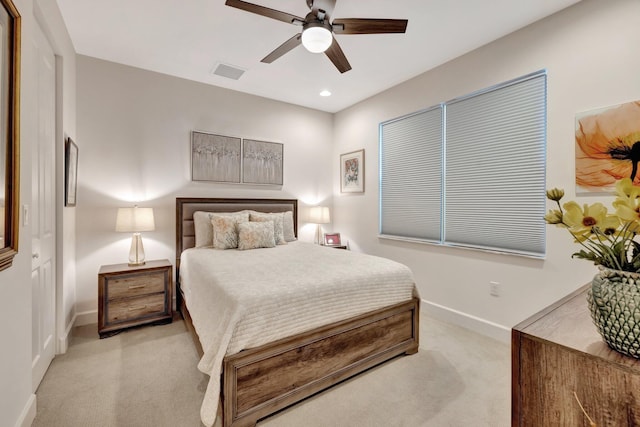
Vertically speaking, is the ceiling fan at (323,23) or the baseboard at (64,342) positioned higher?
the ceiling fan at (323,23)

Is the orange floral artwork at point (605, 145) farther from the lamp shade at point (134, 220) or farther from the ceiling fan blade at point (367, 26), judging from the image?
the lamp shade at point (134, 220)

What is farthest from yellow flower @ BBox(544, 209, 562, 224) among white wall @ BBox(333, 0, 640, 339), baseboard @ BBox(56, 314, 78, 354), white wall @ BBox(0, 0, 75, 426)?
baseboard @ BBox(56, 314, 78, 354)

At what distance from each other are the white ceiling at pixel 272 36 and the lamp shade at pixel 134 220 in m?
1.66

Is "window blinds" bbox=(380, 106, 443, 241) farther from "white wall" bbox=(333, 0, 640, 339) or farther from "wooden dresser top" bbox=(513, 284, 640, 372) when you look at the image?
"wooden dresser top" bbox=(513, 284, 640, 372)

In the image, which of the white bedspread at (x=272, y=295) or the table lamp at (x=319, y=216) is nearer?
the white bedspread at (x=272, y=295)

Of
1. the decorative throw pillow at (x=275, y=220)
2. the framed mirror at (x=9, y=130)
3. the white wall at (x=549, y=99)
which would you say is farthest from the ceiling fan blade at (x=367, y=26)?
the decorative throw pillow at (x=275, y=220)

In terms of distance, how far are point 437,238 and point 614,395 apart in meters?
2.77

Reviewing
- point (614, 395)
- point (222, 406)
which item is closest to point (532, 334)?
point (614, 395)

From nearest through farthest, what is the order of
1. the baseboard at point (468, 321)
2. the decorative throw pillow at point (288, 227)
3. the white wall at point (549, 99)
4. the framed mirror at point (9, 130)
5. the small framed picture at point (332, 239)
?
the framed mirror at point (9, 130)
the white wall at point (549, 99)
the baseboard at point (468, 321)
the decorative throw pillow at point (288, 227)
the small framed picture at point (332, 239)

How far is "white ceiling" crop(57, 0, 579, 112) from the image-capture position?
2.34m

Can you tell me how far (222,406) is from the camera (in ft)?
5.29

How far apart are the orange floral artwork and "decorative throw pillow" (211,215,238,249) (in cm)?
325

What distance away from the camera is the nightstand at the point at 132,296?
2.78 metres

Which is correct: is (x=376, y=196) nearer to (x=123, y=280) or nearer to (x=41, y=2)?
(x=123, y=280)
